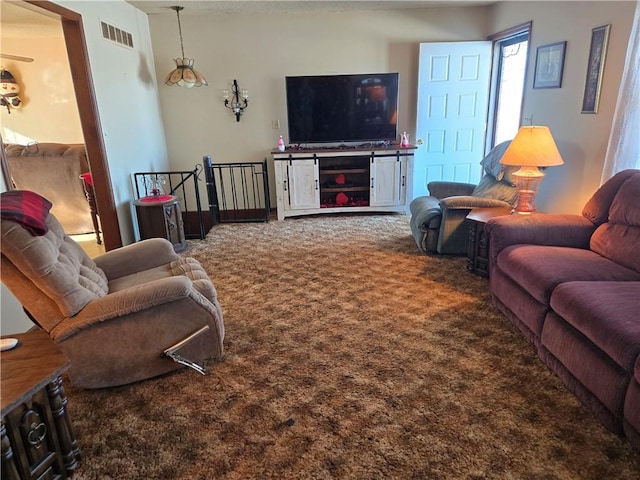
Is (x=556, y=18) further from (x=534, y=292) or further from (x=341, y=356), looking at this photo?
(x=341, y=356)

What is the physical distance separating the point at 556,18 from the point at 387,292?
2.90 meters

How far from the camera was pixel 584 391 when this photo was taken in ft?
6.24

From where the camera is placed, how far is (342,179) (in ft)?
17.6

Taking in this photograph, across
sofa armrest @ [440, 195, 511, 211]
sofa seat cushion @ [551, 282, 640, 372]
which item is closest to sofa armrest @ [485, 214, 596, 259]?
sofa seat cushion @ [551, 282, 640, 372]

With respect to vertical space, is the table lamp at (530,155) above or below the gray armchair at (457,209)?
above

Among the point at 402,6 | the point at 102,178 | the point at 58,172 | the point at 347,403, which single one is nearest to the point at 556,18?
the point at 402,6

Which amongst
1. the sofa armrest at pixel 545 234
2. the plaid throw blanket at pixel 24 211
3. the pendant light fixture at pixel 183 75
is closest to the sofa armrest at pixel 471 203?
the sofa armrest at pixel 545 234

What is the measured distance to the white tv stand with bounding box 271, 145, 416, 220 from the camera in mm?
5121

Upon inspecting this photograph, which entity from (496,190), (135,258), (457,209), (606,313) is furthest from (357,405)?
(496,190)

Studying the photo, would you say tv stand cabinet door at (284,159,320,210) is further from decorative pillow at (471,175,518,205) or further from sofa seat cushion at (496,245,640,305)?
sofa seat cushion at (496,245,640,305)

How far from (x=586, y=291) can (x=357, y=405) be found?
1.22 metres

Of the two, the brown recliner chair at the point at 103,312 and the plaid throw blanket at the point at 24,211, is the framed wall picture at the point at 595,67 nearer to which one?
the brown recliner chair at the point at 103,312

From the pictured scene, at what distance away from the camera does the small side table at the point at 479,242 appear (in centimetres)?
328

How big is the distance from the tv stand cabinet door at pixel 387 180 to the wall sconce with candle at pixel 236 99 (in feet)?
5.96
